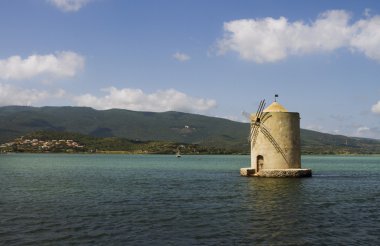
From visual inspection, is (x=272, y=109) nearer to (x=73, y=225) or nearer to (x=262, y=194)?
(x=262, y=194)

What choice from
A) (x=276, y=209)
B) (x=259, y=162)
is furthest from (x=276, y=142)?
(x=276, y=209)

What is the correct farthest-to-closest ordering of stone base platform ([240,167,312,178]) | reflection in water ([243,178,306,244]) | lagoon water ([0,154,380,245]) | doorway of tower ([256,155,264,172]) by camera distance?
doorway of tower ([256,155,264,172]), stone base platform ([240,167,312,178]), reflection in water ([243,178,306,244]), lagoon water ([0,154,380,245])

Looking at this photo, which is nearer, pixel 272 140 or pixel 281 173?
pixel 281 173

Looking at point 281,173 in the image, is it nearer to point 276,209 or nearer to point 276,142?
point 276,142

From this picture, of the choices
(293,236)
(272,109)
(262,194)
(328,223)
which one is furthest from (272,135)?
(293,236)

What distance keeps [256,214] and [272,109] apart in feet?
85.1

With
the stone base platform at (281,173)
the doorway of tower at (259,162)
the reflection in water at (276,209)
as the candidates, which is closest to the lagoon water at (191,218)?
the reflection in water at (276,209)

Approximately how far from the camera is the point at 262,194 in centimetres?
3581

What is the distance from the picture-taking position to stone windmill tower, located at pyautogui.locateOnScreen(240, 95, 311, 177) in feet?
162

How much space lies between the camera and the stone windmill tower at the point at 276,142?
162 ft

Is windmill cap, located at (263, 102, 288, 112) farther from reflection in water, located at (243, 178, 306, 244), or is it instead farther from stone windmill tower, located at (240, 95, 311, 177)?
reflection in water, located at (243, 178, 306, 244)

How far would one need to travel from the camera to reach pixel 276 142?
49.5m

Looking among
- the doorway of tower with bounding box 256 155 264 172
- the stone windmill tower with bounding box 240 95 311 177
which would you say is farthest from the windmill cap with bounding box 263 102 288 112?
the doorway of tower with bounding box 256 155 264 172

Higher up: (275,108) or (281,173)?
(275,108)
